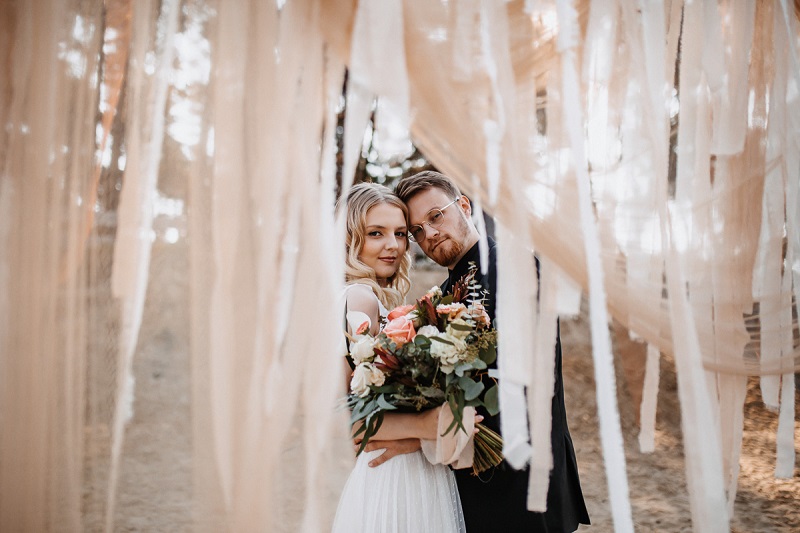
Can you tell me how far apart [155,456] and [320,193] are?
531 cm

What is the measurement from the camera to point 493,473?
190 cm

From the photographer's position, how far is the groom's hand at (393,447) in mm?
1912

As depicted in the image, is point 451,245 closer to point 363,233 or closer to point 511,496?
point 363,233

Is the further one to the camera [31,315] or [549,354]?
[31,315]

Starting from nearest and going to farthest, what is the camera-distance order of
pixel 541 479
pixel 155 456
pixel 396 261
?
pixel 541 479 < pixel 396 261 < pixel 155 456

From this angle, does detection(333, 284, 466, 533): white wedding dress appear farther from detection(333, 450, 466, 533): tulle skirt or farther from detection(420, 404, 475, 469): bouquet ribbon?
detection(420, 404, 475, 469): bouquet ribbon

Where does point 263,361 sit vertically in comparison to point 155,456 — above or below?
above

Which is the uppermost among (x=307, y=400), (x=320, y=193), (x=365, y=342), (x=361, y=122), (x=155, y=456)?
(x=361, y=122)

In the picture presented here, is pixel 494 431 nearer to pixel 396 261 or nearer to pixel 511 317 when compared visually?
pixel 511 317

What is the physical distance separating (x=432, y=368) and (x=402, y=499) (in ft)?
1.54

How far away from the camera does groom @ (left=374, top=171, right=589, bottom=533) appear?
A: 6.15 feet

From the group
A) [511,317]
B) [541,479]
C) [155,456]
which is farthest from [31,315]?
[155,456]

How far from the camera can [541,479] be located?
1.33 m

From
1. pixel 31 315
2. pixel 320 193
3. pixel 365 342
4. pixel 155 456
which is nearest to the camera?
pixel 320 193
